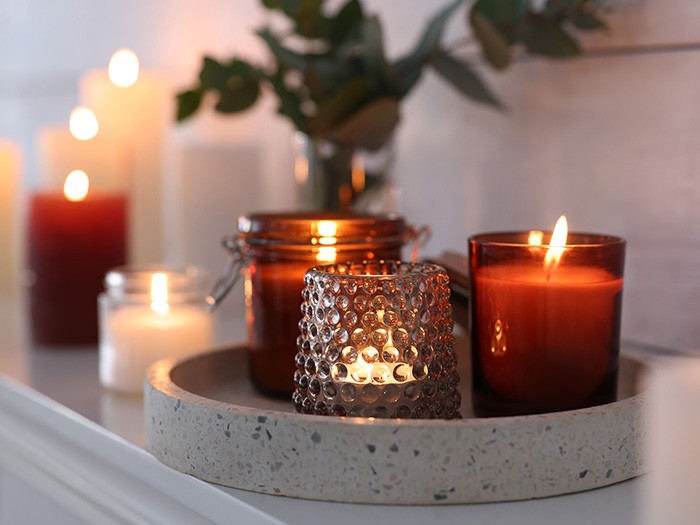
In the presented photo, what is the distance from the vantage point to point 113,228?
88cm

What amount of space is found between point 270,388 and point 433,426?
170 mm

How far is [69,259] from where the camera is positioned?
33.6 inches

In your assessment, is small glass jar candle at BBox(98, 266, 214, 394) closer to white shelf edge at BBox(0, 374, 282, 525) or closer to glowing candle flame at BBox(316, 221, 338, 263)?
white shelf edge at BBox(0, 374, 282, 525)

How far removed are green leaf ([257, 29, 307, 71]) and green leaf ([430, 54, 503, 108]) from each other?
4.0 inches

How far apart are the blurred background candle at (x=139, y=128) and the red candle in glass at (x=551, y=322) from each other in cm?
68

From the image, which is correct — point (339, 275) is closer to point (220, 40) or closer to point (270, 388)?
point (270, 388)

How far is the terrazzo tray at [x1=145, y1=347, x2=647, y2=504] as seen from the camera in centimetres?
39

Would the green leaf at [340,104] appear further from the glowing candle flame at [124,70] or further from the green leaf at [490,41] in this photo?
the glowing candle flame at [124,70]

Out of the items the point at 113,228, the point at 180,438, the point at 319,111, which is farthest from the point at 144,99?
the point at 180,438

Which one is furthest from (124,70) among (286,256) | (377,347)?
(377,347)

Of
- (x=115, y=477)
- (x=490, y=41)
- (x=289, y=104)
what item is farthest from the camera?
(x=289, y=104)

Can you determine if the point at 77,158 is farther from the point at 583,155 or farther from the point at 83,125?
the point at 583,155

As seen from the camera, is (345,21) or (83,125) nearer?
(345,21)

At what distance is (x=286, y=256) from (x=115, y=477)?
0.15 m
